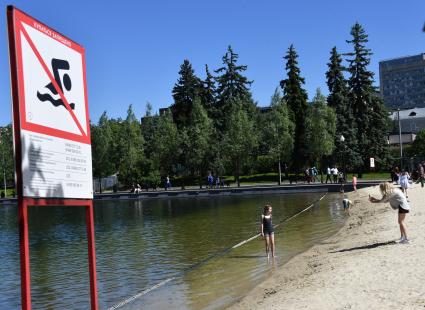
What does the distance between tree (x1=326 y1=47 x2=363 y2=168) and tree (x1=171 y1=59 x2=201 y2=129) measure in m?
24.6

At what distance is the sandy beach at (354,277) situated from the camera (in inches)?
362

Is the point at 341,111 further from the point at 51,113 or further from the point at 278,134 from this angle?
the point at 51,113

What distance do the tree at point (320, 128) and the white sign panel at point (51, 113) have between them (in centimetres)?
6178

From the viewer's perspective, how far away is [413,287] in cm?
955

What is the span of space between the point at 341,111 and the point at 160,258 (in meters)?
58.1

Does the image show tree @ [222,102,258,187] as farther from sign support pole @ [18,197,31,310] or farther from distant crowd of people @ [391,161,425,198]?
sign support pole @ [18,197,31,310]

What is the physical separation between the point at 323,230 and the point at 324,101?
152ft

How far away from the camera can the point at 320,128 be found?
6650 centimetres

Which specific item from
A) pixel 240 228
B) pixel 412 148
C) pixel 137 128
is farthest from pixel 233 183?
pixel 240 228

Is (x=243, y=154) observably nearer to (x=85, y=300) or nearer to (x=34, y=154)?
(x=85, y=300)

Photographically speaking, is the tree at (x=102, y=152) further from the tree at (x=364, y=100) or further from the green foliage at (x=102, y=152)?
the tree at (x=364, y=100)

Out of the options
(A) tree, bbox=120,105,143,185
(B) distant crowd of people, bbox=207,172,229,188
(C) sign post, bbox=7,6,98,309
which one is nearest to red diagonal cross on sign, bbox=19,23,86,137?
(C) sign post, bbox=7,6,98,309

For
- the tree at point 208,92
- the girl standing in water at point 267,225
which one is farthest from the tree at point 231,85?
the girl standing in water at point 267,225

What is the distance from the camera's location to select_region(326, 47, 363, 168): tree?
229 feet
